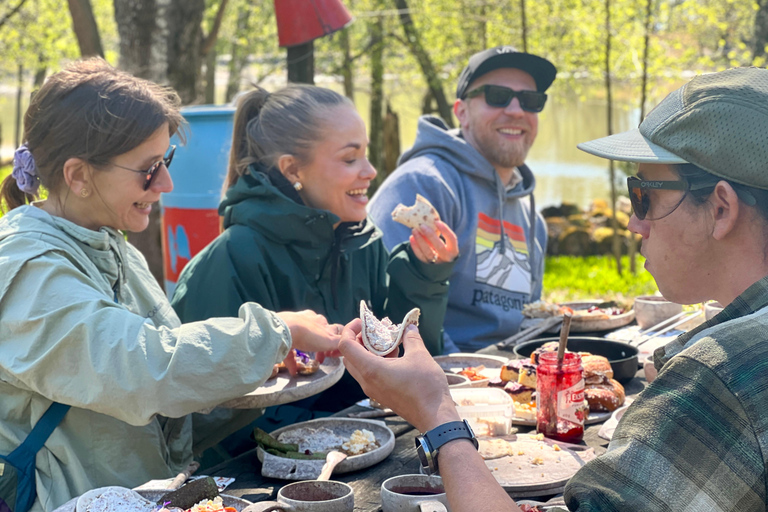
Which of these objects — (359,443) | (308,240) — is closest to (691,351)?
(359,443)

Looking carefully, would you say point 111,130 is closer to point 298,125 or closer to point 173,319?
point 173,319

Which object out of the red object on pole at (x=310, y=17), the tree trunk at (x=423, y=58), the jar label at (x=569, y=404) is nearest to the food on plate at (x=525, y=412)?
the jar label at (x=569, y=404)

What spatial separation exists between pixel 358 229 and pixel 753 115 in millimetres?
2118

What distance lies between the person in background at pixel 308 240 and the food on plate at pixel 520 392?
0.83 meters

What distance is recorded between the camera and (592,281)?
32.1 feet

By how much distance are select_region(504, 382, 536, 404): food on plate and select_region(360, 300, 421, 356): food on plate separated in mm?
678

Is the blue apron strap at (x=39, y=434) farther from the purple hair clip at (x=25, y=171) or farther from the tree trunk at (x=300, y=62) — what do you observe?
the tree trunk at (x=300, y=62)

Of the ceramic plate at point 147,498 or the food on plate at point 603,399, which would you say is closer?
the ceramic plate at point 147,498

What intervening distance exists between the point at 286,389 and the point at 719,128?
1.38 metres

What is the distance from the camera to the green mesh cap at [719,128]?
152cm

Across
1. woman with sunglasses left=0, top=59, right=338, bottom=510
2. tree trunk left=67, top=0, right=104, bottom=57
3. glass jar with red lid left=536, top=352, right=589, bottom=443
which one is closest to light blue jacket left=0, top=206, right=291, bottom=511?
woman with sunglasses left=0, top=59, right=338, bottom=510

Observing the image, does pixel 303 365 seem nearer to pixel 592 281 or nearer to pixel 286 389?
pixel 286 389

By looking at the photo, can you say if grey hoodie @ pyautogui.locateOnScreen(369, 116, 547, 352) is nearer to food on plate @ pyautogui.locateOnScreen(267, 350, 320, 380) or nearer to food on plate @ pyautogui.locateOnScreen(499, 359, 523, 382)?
food on plate @ pyautogui.locateOnScreen(499, 359, 523, 382)

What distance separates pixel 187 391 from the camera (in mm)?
2045
